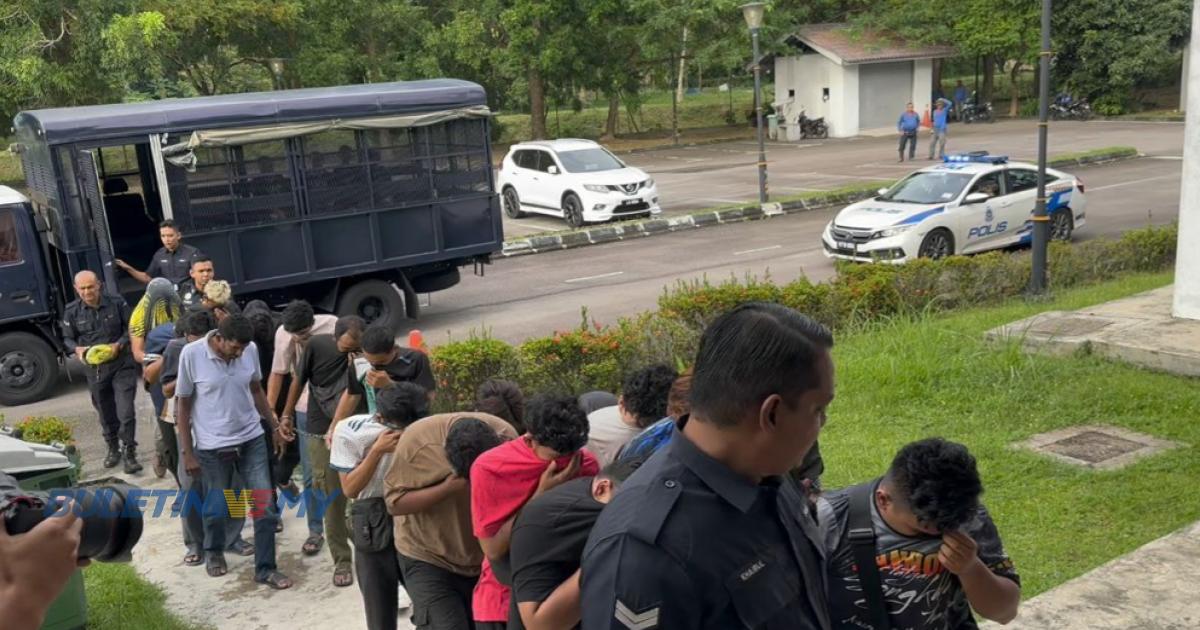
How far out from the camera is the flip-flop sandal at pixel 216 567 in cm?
649

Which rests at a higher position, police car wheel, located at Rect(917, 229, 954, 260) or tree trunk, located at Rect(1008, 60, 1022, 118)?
tree trunk, located at Rect(1008, 60, 1022, 118)

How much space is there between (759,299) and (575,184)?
43.5 ft

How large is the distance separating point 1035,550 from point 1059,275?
7554 millimetres

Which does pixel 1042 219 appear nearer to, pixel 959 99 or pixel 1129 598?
pixel 1129 598

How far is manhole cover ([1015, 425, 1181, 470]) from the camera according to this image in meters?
7.14

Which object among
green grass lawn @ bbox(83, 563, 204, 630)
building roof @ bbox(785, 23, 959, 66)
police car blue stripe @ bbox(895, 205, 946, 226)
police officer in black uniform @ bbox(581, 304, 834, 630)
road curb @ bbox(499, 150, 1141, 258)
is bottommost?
green grass lawn @ bbox(83, 563, 204, 630)

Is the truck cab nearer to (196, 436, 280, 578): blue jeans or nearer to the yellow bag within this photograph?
the yellow bag

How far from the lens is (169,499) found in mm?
7828

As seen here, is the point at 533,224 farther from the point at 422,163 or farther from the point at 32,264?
the point at 32,264

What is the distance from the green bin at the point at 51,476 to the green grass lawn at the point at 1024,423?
4.31m

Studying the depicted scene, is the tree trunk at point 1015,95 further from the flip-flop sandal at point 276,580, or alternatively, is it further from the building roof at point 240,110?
the flip-flop sandal at point 276,580

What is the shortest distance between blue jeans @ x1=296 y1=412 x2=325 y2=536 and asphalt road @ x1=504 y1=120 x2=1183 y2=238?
43.9 feet

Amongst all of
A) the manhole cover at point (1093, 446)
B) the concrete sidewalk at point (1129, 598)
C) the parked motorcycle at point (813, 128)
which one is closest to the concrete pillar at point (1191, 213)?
the manhole cover at point (1093, 446)

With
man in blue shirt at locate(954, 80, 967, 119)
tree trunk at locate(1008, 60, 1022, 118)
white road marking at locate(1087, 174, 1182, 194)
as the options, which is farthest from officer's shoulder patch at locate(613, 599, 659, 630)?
tree trunk at locate(1008, 60, 1022, 118)
